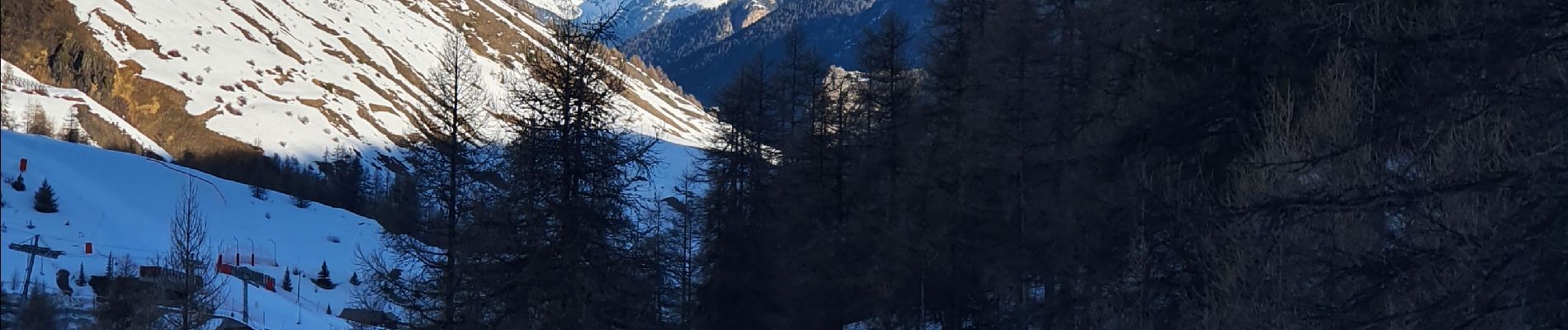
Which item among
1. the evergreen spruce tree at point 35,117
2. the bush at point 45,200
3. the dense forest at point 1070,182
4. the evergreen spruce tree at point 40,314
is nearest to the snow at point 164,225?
the bush at point 45,200

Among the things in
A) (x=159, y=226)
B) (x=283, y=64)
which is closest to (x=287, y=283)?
(x=159, y=226)

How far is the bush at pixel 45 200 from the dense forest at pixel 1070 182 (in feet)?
66.0

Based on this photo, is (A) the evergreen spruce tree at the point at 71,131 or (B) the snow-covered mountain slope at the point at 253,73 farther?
(B) the snow-covered mountain slope at the point at 253,73

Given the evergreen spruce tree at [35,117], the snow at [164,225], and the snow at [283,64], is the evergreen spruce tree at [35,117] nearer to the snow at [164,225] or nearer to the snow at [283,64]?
the snow at [164,225]

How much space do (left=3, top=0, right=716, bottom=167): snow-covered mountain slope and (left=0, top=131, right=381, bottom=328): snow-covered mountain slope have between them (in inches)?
382

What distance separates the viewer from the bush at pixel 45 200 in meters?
35.4

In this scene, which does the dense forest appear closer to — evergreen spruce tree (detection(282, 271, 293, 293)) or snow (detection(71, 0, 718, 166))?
evergreen spruce tree (detection(282, 271, 293, 293))

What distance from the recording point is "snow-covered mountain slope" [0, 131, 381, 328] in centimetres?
3234

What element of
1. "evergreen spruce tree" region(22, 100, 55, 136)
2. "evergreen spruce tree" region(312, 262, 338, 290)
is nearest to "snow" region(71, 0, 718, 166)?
"evergreen spruce tree" region(312, 262, 338, 290)

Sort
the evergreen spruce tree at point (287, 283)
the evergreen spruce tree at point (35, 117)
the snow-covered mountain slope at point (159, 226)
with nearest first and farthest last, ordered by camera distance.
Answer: the evergreen spruce tree at point (35, 117) → the snow-covered mountain slope at point (159, 226) → the evergreen spruce tree at point (287, 283)

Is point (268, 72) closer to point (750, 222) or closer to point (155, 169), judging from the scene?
point (155, 169)

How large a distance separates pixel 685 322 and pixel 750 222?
9.62ft

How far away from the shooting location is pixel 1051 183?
72.0 feet

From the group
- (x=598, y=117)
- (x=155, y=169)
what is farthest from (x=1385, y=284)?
(x=155, y=169)
